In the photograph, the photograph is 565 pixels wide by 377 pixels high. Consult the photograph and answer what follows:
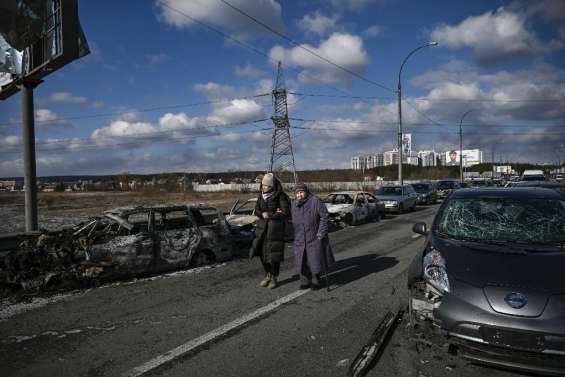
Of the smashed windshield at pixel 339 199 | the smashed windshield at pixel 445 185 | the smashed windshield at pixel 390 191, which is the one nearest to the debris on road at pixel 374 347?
the smashed windshield at pixel 339 199

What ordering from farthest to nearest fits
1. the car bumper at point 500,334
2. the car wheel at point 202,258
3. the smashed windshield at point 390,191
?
the smashed windshield at point 390,191 < the car wheel at point 202,258 < the car bumper at point 500,334

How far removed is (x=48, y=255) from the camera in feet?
21.6

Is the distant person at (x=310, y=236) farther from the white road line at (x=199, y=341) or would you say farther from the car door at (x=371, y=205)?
the car door at (x=371, y=205)

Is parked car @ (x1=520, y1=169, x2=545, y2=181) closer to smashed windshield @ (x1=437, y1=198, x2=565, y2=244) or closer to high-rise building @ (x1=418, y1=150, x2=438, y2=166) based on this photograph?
smashed windshield @ (x1=437, y1=198, x2=565, y2=244)

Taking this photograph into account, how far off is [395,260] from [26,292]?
6825mm

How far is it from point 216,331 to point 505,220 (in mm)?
3553

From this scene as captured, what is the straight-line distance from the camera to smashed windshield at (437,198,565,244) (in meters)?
4.17

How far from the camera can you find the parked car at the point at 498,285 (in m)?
2.90

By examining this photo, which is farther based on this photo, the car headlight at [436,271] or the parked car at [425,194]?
the parked car at [425,194]

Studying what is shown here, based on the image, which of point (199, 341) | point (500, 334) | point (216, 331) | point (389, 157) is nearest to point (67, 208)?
point (216, 331)

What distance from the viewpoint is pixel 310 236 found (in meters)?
5.93

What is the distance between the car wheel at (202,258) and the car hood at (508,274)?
17.9 feet

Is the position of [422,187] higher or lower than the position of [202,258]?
higher

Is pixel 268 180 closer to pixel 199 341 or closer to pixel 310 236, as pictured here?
pixel 310 236
